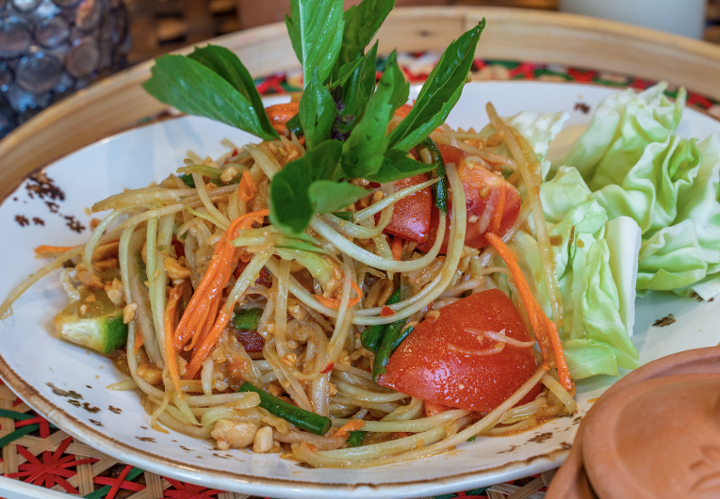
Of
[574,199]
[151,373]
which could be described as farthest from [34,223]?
[574,199]

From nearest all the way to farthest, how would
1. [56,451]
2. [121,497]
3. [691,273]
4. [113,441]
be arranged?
[113,441] < [121,497] < [56,451] < [691,273]

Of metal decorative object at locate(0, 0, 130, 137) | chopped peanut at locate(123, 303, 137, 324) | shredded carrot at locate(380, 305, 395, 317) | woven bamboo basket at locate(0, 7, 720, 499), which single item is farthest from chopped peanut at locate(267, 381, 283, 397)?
metal decorative object at locate(0, 0, 130, 137)

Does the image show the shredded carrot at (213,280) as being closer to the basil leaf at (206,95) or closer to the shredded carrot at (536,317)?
the basil leaf at (206,95)

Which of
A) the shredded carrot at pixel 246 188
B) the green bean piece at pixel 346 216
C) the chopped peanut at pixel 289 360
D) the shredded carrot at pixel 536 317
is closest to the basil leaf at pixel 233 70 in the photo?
the shredded carrot at pixel 246 188

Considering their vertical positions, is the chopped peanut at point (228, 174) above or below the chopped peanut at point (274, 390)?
above

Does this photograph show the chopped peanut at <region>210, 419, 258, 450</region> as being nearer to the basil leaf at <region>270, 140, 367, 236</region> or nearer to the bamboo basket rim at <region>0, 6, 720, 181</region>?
the basil leaf at <region>270, 140, 367, 236</region>

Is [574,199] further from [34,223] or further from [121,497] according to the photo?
[34,223]
